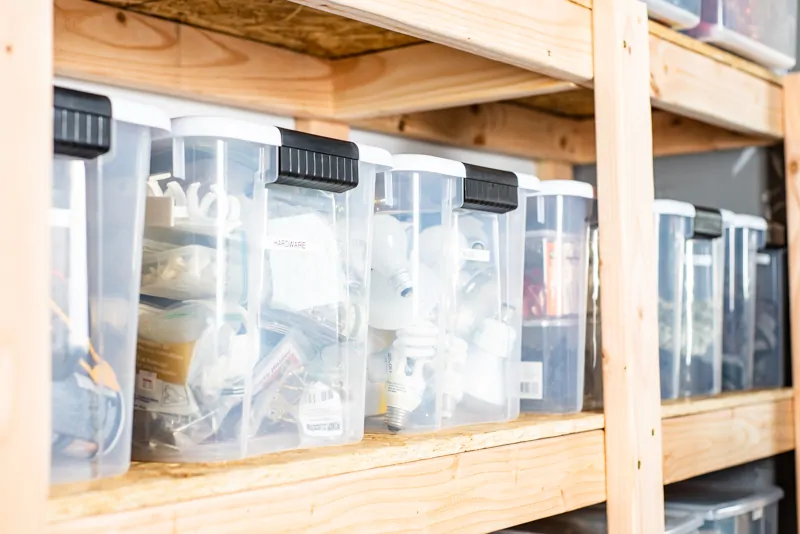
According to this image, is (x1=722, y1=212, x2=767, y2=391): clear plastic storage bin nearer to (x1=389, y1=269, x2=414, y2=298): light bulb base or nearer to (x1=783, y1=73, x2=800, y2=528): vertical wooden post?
(x1=783, y1=73, x2=800, y2=528): vertical wooden post

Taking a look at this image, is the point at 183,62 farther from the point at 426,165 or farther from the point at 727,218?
the point at 727,218

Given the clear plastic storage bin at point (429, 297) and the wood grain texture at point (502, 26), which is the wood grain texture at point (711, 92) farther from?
the clear plastic storage bin at point (429, 297)

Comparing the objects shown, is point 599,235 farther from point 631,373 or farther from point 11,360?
point 11,360

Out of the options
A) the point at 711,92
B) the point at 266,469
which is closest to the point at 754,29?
the point at 711,92

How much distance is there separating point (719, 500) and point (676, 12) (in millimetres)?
832

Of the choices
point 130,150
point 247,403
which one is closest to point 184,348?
point 247,403

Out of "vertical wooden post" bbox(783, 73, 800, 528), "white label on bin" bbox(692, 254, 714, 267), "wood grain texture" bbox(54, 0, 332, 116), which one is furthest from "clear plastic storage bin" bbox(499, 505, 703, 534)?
"wood grain texture" bbox(54, 0, 332, 116)

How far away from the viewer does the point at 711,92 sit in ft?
4.99

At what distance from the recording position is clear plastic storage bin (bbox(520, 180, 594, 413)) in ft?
4.21

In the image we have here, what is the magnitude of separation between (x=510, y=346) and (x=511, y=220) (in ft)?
0.52

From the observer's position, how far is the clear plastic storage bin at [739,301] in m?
1.67

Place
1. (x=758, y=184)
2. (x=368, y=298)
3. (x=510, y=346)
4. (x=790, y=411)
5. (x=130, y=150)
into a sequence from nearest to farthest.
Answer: (x=130, y=150)
(x=368, y=298)
(x=510, y=346)
(x=790, y=411)
(x=758, y=184)

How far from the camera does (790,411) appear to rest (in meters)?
1.69

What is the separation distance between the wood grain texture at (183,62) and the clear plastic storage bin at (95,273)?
1.54 feet
